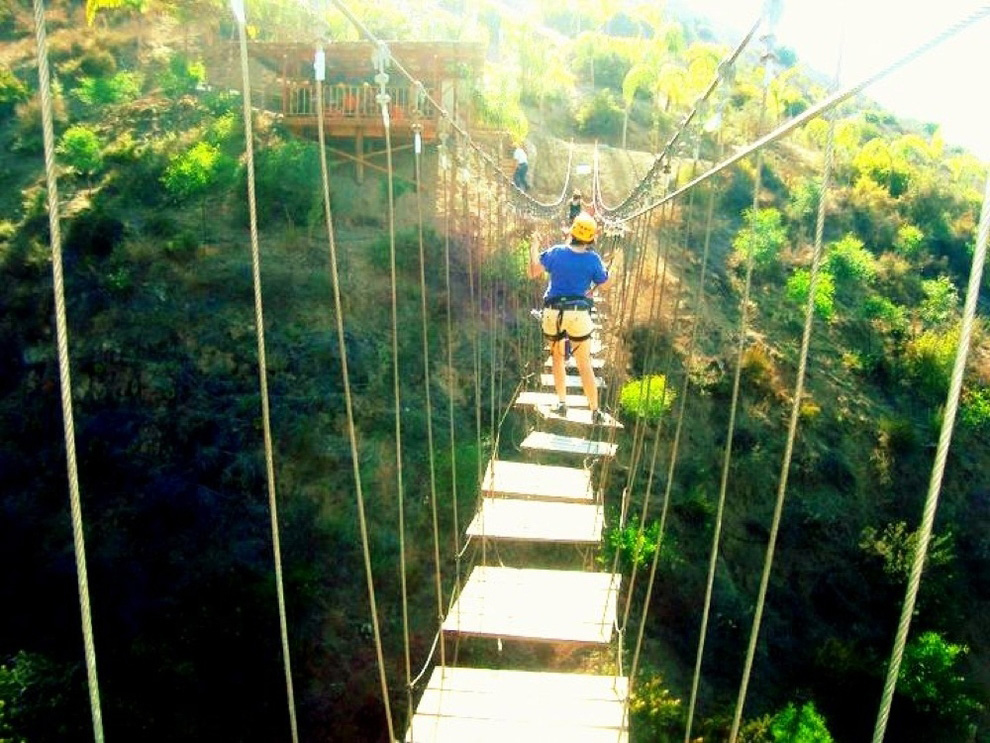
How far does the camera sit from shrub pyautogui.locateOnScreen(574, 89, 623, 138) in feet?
72.1

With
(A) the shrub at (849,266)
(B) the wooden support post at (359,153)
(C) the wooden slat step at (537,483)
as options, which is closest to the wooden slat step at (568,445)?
(C) the wooden slat step at (537,483)

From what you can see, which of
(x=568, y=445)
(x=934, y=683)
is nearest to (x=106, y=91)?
(x=568, y=445)

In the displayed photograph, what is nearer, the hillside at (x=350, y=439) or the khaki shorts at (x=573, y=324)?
the khaki shorts at (x=573, y=324)

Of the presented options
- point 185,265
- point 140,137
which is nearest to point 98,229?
point 185,265

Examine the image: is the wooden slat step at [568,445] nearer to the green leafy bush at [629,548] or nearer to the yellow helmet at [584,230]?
the yellow helmet at [584,230]

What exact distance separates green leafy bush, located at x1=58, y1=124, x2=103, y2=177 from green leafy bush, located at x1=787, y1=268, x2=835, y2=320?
40.4ft

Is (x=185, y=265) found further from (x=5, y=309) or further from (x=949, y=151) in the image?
(x=949, y=151)

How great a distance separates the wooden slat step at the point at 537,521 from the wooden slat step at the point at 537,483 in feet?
0.20

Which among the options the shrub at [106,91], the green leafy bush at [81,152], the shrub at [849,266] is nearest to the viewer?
the green leafy bush at [81,152]

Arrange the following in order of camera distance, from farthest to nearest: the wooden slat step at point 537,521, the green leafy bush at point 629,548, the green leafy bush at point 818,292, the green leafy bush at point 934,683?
the green leafy bush at point 818,292 < the green leafy bush at point 629,548 < the green leafy bush at point 934,683 < the wooden slat step at point 537,521

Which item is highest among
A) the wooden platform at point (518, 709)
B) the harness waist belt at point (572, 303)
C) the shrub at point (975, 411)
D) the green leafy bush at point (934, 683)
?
the harness waist belt at point (572, 303)

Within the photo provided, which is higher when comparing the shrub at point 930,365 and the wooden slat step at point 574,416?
the wooden slat step at point 574,416

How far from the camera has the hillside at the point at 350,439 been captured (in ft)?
27.9

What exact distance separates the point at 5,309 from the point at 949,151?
156ft
